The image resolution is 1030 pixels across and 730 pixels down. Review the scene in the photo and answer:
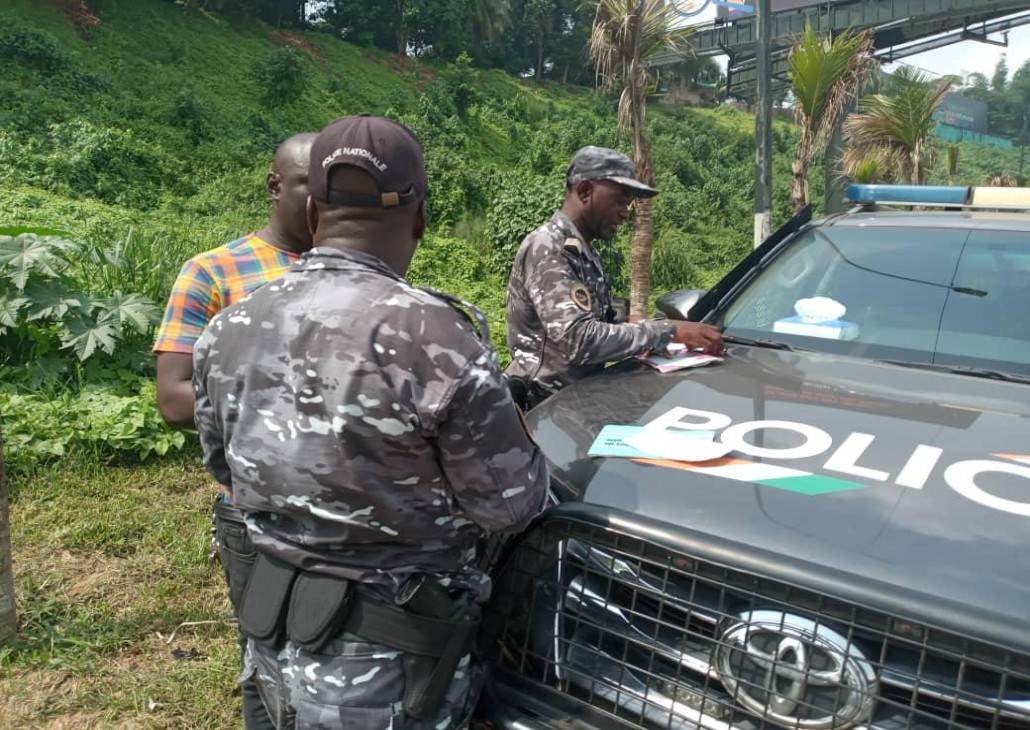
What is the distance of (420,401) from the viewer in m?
1.39

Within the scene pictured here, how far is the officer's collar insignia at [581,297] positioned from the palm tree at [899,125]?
11332 mm

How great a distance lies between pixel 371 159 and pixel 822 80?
363 inches

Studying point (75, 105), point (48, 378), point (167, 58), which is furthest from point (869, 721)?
point (167, 58)

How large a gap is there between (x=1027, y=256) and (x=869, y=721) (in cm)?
189

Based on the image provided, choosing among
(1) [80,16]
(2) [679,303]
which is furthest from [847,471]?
(1) [80,16]

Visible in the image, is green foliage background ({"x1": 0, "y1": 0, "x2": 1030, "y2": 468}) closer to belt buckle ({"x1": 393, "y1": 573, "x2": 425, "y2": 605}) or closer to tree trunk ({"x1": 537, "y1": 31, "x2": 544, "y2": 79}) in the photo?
belt buckle ({"x1": 393, "y1": 573, "x2": 425, "y2": 605})

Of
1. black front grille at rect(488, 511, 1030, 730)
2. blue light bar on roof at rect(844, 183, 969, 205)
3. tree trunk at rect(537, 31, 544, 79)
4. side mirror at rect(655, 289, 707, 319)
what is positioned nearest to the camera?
black front grille at rect(488, 511, 1030, 730)

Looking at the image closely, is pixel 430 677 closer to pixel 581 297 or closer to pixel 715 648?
pixel 715 648

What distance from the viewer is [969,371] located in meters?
2.39

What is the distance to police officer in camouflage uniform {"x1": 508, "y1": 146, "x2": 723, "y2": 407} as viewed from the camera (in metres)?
2.67

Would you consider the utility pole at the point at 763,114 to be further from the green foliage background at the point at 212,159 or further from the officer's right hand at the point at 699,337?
the officer's right hand at the point at 699,337

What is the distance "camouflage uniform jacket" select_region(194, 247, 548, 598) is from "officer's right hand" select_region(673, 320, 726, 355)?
1209 mm

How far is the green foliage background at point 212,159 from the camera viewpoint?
5055 mm

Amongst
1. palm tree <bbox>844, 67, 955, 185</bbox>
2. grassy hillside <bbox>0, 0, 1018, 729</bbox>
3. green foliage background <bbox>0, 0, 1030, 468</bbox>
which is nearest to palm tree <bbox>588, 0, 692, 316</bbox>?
green foliage background <bbox>0, 0, 1030, 468</bbox>
